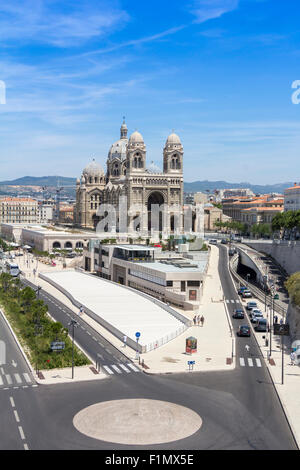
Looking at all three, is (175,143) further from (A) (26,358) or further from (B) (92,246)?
(A) (26,358)

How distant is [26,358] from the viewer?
44375 millimetres

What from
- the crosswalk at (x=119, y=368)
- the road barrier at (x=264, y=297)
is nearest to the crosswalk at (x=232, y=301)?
the road barrier at (x=264, y=297)

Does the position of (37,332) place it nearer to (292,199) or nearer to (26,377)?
(26,377)

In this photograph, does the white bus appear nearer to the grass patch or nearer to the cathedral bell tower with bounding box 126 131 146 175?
the grass patch

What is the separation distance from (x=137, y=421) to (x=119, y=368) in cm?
1115

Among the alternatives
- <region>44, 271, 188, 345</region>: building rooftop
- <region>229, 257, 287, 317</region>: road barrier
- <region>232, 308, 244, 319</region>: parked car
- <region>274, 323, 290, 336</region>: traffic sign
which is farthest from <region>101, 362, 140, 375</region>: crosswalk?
<region>229, 257, 287, 317</region>: road barrier

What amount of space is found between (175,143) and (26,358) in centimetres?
12121

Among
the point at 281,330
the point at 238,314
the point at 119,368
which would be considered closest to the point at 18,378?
the point at 119,368

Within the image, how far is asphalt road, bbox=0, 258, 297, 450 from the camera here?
28422 millimetres

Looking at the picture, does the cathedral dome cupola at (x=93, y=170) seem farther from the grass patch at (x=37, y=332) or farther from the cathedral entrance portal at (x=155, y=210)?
the grass patch at (x=37, y=332)

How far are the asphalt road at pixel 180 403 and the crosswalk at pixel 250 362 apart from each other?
788mm

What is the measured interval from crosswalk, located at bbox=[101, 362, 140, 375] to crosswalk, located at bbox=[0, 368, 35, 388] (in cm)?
557

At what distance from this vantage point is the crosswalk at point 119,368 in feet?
135

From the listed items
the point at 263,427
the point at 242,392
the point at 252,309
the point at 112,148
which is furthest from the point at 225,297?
the point at 112,148
